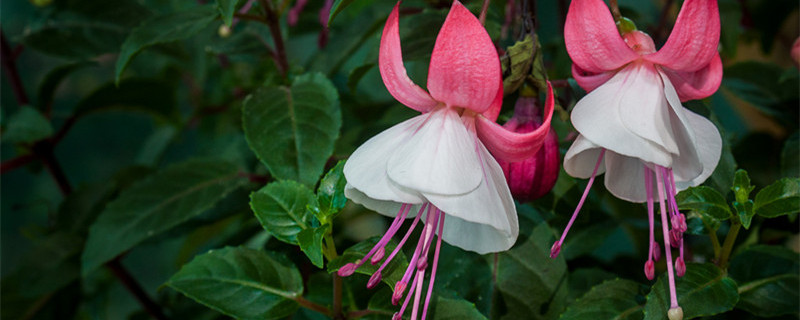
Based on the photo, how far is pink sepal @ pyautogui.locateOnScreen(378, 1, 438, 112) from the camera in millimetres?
408

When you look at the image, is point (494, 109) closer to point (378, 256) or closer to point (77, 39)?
point (378, 256)

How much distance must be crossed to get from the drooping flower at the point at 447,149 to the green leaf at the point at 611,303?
0.10 metres

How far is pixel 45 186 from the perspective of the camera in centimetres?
189

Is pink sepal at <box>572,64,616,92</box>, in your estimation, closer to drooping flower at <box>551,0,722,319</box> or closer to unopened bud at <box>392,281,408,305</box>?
drooping flower at <box>551,0,722,319</box>

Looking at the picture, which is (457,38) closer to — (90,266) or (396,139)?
(396,139)

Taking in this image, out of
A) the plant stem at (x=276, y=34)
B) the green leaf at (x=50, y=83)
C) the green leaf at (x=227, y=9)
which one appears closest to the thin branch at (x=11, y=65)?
the green leaf at (x=50, y=83)

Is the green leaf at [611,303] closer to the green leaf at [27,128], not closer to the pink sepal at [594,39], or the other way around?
the pink sepal at [594,39]

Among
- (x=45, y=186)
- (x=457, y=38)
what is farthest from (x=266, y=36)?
(x=45, y=186)

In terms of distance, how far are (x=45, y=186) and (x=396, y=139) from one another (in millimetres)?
1799

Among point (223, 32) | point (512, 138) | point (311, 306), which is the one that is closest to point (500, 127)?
point (512, 138)

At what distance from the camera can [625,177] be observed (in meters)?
0.47

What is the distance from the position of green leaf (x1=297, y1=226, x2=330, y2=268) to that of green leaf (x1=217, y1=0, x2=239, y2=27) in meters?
0.17

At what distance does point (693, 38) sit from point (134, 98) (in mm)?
806

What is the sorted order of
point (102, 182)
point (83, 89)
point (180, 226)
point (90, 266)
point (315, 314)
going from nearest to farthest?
1. point (315, 314)
2. point (90, 266)
3. point (180, 226)
4. point (102, 182)
5. point (83, 89)
